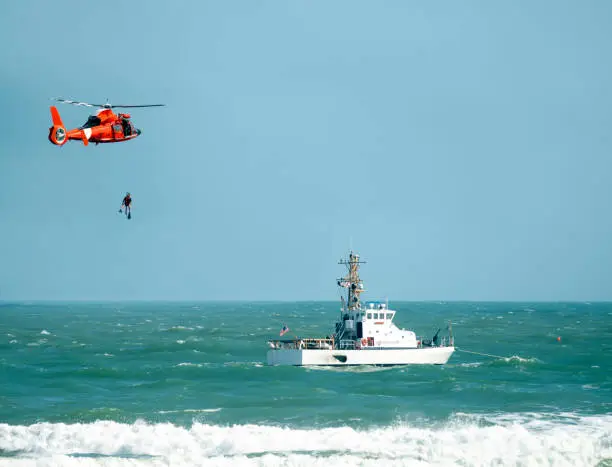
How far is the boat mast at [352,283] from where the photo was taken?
2280 inches

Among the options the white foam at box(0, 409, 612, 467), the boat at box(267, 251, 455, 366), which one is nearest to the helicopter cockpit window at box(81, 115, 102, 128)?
the white foam at box(0, 409, 612, 467)

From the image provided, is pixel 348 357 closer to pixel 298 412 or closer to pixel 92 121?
pixel 298 412

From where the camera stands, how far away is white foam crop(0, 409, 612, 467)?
3178 cm

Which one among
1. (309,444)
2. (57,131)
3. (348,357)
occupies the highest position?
(57,131)

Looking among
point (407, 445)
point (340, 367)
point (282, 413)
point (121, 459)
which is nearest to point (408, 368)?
point (340, 367)

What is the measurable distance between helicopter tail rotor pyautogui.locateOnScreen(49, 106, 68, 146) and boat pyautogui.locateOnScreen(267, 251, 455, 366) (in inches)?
1086

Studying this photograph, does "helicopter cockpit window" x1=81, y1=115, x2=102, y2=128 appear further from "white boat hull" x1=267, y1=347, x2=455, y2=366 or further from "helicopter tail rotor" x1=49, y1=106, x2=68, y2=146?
"white boat hull" x1=267, y1=347, x2=455, y2=366

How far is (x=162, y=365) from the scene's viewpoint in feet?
219

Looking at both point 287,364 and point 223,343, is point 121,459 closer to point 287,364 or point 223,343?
point 287,364

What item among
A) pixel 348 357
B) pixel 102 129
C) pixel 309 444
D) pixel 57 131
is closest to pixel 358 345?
pixel 348 357

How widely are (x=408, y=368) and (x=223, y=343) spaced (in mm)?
37588

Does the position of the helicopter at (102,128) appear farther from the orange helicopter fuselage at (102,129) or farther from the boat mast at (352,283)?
the boat mast at (352,283)

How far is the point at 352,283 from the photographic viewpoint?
58.2m

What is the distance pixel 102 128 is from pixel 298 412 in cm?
1764
